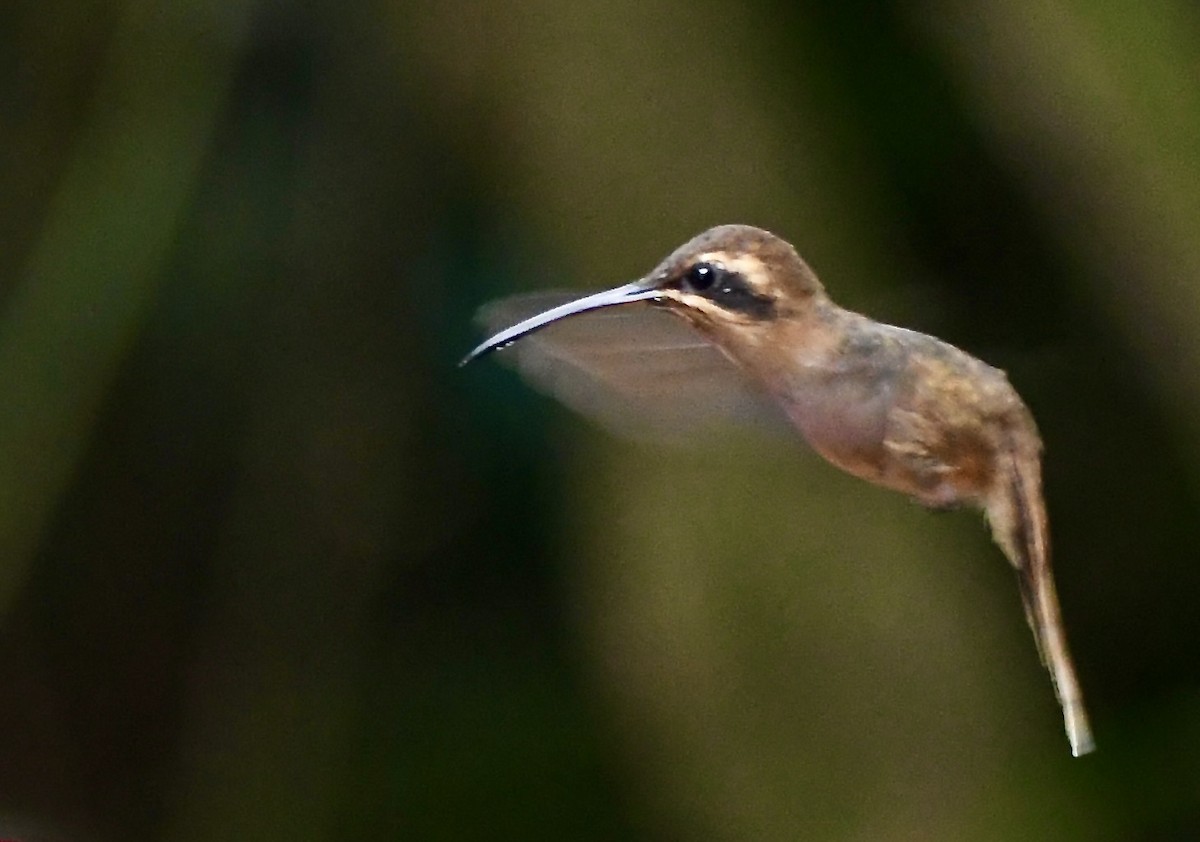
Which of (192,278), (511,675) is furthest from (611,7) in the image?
(511,675)

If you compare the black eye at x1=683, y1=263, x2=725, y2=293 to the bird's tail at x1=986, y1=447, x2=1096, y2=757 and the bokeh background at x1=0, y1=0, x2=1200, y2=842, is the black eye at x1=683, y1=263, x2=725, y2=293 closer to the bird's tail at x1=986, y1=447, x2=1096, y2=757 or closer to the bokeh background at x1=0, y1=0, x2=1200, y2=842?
the bird's tail at x1=986, y1=447, x2=1096, y2=757

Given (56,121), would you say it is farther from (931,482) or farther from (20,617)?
(931,482)

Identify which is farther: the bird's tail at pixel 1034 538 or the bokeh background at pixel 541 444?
the bokeh background at pixel 541 444

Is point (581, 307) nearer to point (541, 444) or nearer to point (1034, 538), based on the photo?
point (1034, 538)

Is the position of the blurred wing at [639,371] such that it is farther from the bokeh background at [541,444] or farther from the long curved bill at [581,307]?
the bokeh background at [541,444]

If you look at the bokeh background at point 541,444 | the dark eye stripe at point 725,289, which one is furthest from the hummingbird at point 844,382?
the bokeh background at point 541,444

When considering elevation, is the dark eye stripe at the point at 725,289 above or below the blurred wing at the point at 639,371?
above

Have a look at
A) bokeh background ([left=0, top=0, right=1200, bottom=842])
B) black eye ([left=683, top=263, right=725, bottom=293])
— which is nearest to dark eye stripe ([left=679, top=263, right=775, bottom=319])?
black eye ([left=683, top=263, right=725, bottom=293])
